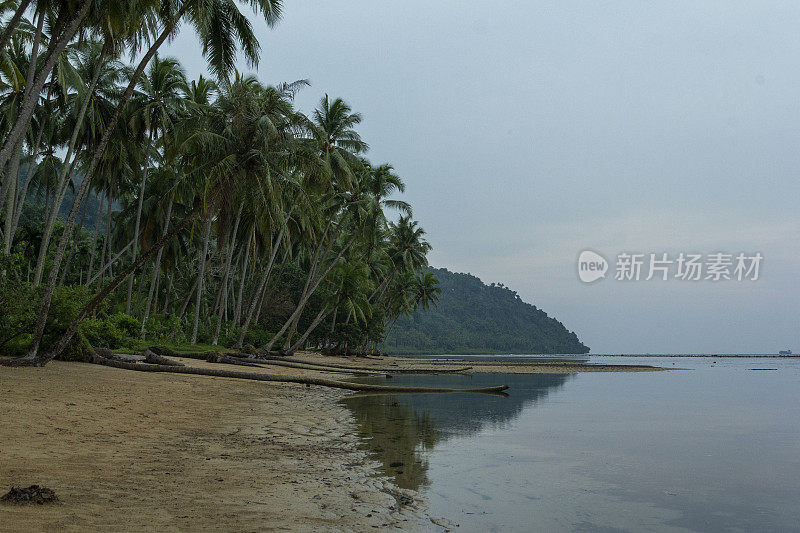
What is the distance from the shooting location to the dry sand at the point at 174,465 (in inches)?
159

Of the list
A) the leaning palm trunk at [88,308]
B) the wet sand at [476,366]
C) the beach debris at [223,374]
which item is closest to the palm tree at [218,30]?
the leaning palm trunk at [88,308]

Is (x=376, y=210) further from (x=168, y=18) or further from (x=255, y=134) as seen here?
(x=168, y=18)

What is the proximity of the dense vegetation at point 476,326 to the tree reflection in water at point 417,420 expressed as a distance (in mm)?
96888

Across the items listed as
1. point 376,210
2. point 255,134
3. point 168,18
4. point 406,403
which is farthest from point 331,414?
point 376,210

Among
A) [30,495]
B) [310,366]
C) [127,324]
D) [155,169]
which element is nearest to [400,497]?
[30,495]

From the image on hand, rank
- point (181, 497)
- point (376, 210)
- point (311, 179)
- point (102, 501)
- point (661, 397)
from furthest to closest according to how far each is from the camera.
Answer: point (376, 210) → point (311, 179) → point (661, 397) → point (181, 497) → point (102, 501)

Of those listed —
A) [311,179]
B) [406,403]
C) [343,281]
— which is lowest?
[406,403]

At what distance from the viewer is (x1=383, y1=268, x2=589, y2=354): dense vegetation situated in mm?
121625

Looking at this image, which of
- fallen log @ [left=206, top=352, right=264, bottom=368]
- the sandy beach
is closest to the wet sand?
fallen log @ [left=206, top=352, right=264, bottom=368]

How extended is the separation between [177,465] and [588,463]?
559 centimetres

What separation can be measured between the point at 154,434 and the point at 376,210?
83.1 feet

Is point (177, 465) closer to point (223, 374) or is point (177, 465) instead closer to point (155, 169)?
point (223, 374)

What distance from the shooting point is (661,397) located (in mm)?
20031

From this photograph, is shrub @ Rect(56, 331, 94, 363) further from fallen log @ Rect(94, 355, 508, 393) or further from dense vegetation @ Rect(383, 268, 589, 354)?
dense vegetation @ Rect(383, 268, 589, 354)
